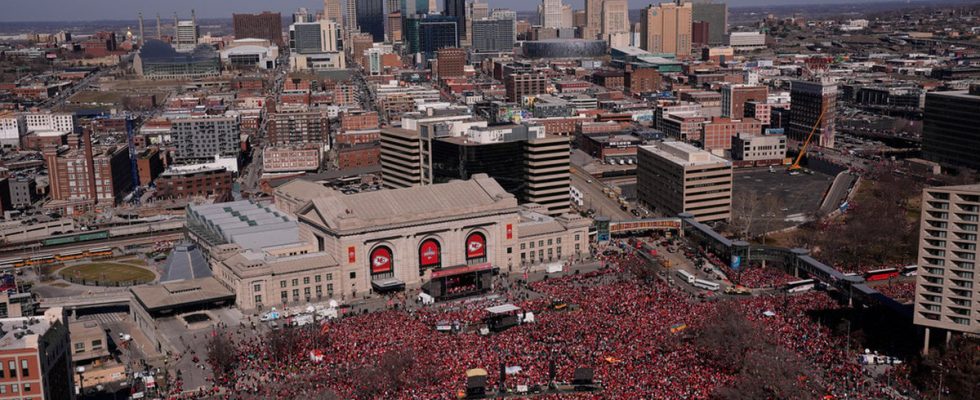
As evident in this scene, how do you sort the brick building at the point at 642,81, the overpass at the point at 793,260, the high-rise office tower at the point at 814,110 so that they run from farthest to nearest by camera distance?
the brick building at the point at 642,81 → the high-rise office tower at the point at 814,110 → the overpass at the point at 793,260

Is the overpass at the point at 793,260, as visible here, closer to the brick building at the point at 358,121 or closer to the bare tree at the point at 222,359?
the bare tree at the point at 222,359

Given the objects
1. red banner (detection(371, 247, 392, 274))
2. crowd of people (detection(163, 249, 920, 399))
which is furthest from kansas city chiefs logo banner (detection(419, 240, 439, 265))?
crowd of people (detection(163, 249, 920, 399))

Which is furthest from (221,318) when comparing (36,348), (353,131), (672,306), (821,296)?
(353,131)

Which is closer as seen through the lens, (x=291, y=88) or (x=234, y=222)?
(x=234, y=222)

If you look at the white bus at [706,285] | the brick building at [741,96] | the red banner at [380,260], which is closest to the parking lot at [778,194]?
the white bus at [706,285]

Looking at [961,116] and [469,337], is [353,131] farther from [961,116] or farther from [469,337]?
[469,337]

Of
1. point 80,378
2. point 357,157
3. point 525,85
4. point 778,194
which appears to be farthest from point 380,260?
point 525,85
